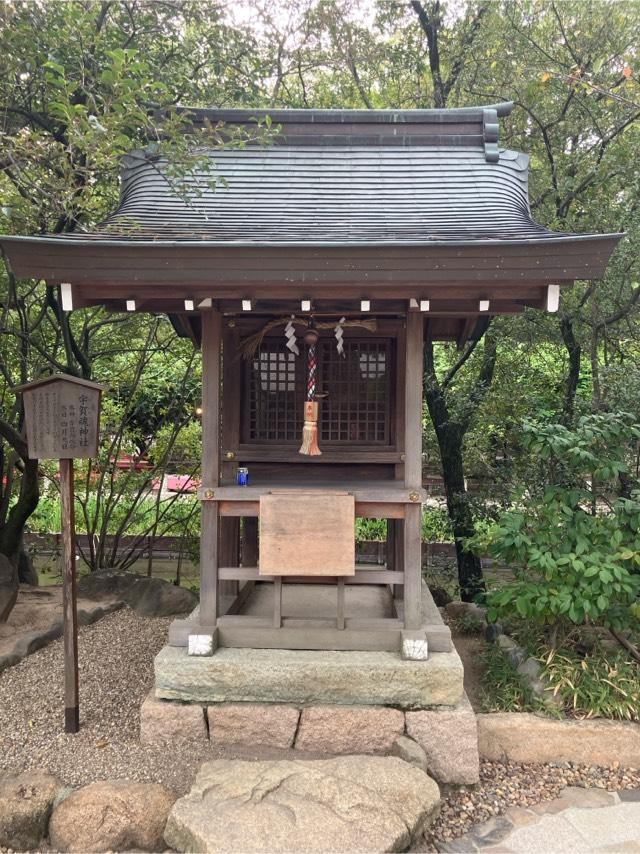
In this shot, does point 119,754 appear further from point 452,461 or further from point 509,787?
point 452,461

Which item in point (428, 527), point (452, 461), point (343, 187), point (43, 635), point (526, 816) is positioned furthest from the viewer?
point (428, 527)

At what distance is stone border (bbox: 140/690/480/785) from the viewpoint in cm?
362

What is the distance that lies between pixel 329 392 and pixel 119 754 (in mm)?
2846

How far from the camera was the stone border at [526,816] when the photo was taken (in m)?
3.04

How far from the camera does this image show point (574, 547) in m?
4.07

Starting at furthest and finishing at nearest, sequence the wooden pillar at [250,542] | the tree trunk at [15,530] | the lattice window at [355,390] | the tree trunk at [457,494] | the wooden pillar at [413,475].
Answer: the tree trunk at [457,494]
the tree trunk at [15,530]
the wooden pillar at [250,542]
the lattice window at [355,390]
the wooden pillar at [413,475]

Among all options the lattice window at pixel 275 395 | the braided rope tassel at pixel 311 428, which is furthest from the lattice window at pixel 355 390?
the braided rope tassel at pixel 311 428

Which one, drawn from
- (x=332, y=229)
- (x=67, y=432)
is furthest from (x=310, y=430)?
(x=67, y=432)

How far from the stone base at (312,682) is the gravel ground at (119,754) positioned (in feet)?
1.13

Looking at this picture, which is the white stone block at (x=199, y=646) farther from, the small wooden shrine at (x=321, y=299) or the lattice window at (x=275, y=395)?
the lattice window at (x=275, y=395)

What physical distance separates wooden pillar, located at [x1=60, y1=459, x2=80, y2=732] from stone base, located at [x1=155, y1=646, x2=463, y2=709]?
0.56 m

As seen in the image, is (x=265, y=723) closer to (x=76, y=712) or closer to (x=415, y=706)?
(x=415, y=706)

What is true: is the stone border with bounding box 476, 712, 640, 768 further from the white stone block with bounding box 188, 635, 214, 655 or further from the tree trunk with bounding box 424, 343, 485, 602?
the tree trunk with bounding box 424, 343, 485, 602

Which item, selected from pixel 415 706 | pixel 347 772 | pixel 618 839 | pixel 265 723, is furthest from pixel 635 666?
pixel 265 723
